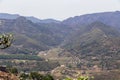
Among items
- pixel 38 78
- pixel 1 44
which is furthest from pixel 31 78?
pixel 1 44

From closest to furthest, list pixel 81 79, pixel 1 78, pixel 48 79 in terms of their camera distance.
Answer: pixel 81 79 → pixel 1 78 → pixel 48 79

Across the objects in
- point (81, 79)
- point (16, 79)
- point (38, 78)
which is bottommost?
point (38, 78)

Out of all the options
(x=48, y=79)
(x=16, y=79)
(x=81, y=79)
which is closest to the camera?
(x=81, y=79)

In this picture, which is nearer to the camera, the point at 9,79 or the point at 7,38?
the point at 9,79

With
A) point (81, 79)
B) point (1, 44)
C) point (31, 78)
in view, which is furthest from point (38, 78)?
point (81, 79)

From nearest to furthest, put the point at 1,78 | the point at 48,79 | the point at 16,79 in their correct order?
the point at 1,78, the point at 16,79, the point at 48,79

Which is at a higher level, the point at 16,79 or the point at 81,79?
the point at 81,79

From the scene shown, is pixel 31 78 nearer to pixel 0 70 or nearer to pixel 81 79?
pixel 0 70

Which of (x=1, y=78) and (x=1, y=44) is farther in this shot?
(x=1, y=44)

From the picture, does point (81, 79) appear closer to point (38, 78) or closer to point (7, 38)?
point (7, 38)
